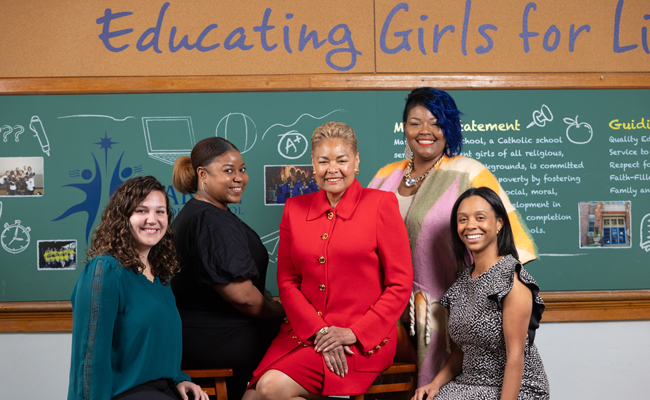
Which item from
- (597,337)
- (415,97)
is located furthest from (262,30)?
(597,337)

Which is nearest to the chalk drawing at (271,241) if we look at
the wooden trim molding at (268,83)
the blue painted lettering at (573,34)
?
the wooden trim molding at (268,83)

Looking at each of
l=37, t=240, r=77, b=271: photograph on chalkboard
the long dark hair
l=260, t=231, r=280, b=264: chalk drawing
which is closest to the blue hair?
Result: the long dark hair

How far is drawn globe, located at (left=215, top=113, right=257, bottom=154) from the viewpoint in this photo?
2.85m

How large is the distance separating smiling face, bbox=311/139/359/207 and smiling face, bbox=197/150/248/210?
0.47 metres

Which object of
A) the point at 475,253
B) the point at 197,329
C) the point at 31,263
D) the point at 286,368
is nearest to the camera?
the point at 286,368

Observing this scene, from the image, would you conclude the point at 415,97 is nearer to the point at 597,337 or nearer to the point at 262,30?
the point at 262,30

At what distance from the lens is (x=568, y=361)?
9.28ft

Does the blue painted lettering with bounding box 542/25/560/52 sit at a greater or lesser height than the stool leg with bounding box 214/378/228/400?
greater

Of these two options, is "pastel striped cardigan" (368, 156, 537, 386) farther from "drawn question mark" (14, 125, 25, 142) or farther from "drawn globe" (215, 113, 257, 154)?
"drawn question mark" (14, 125, 25, 142)

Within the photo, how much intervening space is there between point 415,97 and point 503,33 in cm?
125

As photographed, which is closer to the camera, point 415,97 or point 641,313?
point 415,97

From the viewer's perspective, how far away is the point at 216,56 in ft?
9.30

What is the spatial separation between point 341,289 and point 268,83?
61.8 inches

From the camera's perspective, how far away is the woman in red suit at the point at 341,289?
1.67 m
